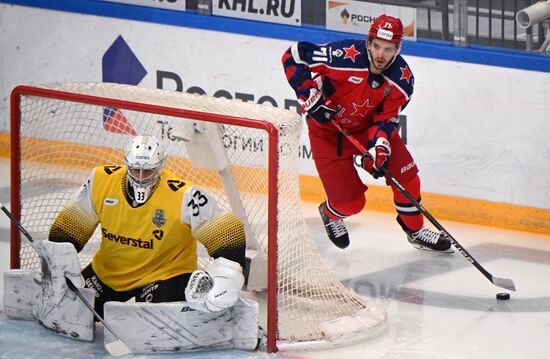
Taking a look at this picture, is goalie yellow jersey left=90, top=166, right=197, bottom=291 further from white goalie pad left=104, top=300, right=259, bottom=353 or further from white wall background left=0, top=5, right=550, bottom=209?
white wall background left=0, top=5, right=550, bottom=209

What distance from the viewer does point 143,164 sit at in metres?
4.89

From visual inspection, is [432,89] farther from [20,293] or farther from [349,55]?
[20,293]

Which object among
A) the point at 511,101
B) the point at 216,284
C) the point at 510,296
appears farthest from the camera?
the point at 511,101

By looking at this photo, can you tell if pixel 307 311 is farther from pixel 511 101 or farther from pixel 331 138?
pixel 511 101

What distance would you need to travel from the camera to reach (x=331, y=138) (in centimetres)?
622

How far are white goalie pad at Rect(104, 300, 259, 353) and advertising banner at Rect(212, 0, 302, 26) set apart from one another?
2703 millimetres

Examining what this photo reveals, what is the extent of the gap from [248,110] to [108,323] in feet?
3.23

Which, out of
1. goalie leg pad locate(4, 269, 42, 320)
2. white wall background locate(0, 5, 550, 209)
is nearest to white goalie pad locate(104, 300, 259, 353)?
goalie leg pad locate(4, 269, 42, 320)

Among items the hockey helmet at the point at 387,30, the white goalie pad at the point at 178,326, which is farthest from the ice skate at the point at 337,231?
the white goalie pad at the point at 178,326

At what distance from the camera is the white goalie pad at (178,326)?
4934 millimetres

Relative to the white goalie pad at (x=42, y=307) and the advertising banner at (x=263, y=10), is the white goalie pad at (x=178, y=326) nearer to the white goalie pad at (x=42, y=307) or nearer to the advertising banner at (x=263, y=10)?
the white goalie pad at (x=42, y=307)

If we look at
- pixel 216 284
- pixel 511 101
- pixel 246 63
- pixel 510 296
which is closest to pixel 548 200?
pixel 511 101

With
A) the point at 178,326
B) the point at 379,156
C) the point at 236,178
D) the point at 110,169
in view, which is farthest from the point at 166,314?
the point at 379,156

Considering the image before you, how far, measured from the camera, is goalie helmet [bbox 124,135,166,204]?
16.0 feet
